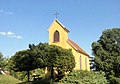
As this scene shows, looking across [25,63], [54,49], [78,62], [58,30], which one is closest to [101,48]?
[78,62]

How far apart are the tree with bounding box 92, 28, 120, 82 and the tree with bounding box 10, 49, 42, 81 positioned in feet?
36.8

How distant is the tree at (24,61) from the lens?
31220 millimetres

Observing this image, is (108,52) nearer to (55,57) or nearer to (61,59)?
(61,59)

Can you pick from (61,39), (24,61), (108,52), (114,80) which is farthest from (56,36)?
(114,80)

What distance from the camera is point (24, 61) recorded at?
105 feet

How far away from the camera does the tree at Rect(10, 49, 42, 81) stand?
31.2 meters

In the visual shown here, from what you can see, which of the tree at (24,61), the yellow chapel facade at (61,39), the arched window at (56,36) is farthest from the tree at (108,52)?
the tree at (24,61)

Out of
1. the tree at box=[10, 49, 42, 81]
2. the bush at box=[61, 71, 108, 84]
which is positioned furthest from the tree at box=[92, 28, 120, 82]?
the tree at box=[10, 49, 42, 81]

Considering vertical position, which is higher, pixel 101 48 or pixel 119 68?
pixel 101 48

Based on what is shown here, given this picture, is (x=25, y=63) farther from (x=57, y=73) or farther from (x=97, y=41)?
(x=97, y=41)

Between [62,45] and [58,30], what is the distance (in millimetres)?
2384

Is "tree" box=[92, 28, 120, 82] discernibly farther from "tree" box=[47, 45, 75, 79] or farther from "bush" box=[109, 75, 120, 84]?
"tree" box=[47, 45, 75, 79]

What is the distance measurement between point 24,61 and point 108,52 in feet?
45.3

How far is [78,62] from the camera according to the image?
3575 centimetres
